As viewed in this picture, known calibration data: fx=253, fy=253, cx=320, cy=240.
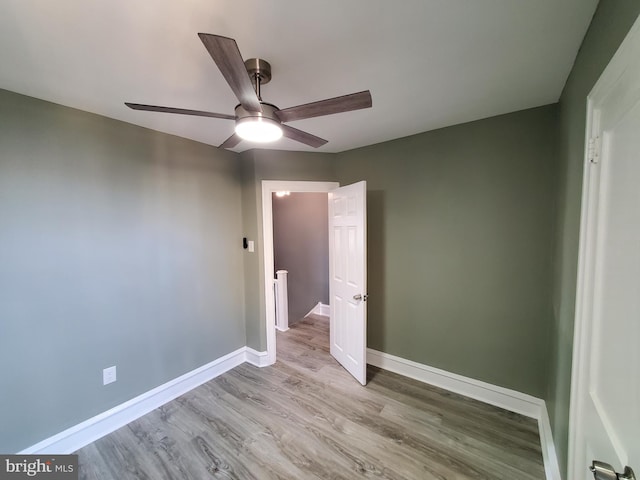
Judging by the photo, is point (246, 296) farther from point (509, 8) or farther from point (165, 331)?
point (509, 8)

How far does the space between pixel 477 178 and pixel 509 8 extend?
1.38 meters

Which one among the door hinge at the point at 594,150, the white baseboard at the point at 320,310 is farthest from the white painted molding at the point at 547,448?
the white baseboard at the point at 320,310

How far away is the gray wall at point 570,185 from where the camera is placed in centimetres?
92

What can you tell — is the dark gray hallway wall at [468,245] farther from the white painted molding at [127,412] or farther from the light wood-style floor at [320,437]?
the white painted molding at [127,412]

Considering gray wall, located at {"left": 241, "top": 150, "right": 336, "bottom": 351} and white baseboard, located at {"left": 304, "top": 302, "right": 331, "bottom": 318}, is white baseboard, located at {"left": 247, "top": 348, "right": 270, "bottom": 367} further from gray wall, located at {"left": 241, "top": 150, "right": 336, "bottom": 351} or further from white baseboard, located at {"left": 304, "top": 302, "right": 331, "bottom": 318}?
white baseboard, located at {"left": 304, "top": 302, "right": 331, "bottom": 318}

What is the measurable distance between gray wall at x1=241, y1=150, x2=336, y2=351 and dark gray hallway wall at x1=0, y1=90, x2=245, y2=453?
307 millimetres

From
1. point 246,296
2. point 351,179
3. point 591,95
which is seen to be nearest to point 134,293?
point 246,296

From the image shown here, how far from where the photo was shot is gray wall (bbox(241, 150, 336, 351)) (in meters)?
2.80

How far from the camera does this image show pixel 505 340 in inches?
84.4

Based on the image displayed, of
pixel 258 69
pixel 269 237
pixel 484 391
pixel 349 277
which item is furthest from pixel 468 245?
pixel 258 69

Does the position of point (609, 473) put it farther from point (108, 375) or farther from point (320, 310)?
point (320, 310)

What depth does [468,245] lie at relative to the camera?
7.45ft

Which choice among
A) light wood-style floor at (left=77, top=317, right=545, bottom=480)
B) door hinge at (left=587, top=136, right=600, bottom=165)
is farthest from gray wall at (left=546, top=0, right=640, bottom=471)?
light wood-style floor at (left=77, top=317, right=545, bottom=480)

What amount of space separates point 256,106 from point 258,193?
1654 millimetres
